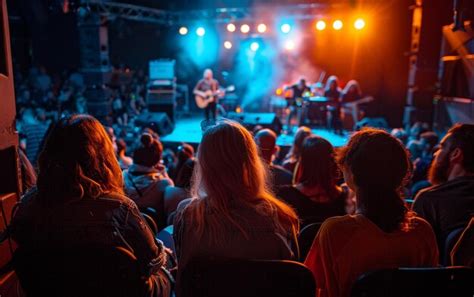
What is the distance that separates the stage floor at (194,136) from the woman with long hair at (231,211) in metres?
5.89

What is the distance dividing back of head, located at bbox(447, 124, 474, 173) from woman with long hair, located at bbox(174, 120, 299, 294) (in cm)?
118

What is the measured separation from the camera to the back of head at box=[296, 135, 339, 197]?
257 centimetres

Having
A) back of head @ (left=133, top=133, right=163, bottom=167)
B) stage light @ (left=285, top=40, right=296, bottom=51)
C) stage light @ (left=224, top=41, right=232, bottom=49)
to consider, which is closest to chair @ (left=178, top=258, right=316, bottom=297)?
back of head @ (left=133, top=133, right=163, bottom=167)

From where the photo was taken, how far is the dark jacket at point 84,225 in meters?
1.58

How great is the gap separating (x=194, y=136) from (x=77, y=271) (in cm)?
786

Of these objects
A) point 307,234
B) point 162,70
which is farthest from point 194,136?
point 307,234

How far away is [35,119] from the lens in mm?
9938

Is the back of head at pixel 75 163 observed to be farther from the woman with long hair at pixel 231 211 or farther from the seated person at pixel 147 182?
the seated person at pixel 147 182

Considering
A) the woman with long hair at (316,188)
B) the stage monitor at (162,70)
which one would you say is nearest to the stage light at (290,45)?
the stage monitor at (162,70)

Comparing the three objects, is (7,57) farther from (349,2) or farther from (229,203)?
(349,2)

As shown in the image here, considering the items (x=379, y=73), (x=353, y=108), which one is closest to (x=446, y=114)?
(x=353, y=108)

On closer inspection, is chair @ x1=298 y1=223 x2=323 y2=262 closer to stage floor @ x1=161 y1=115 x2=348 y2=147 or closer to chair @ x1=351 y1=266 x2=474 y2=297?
chair @ x1=351 y1=266 x2=474 y2=297

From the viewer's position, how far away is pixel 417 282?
1.40m

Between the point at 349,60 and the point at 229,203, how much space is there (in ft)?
38.9
